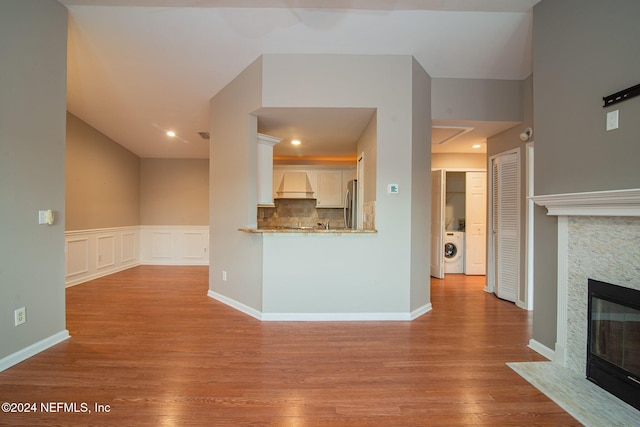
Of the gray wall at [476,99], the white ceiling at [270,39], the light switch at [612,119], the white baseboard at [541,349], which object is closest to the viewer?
the light switch at [612,119]

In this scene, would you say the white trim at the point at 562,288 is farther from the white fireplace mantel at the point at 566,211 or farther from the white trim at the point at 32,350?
the white trim at the point at 32,350

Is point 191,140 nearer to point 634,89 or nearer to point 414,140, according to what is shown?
point 414,140

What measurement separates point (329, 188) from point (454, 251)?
116 inches

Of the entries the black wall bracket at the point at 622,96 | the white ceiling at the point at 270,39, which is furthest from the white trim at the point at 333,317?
the black wall bracket at the point at 622,96

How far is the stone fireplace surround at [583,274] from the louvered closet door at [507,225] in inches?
71.1

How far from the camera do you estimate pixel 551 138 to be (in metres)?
2.48

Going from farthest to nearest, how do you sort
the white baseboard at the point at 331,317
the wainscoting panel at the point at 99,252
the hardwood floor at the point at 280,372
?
1. the wainscoting panel at the point at 99,252
2. the white baseboard at the point at 331,317
3. the hardwood floor at the point at 280,372

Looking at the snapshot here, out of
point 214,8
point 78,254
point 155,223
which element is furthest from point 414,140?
point 155,223

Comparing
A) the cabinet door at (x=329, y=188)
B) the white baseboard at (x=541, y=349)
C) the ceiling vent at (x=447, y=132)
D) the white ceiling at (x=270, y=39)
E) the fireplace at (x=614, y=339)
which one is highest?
the white ceiling at (x=270, y=39)

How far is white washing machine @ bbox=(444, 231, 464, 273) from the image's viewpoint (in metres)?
5.95

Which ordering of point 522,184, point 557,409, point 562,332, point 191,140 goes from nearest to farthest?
point 557,409 → point 562,332 → point 522,184 → point 191,140

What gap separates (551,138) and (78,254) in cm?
681

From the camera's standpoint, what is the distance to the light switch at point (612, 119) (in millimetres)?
1986

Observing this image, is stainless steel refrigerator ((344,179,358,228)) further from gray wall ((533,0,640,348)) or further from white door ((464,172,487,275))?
gray wall ((533,0,640,348))
